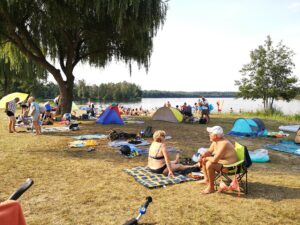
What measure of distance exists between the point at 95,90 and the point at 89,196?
76.0 meters

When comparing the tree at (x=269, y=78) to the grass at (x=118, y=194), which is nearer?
the grass at (x=118, y=194)

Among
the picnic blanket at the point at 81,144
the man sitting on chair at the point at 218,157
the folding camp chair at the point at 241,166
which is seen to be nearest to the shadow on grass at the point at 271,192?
the folding camp chair at the point at 241,166

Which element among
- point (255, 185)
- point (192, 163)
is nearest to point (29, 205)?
point (192, 163)

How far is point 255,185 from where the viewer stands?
5418 mm

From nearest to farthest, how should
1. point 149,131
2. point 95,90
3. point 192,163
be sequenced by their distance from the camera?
point 192,163 → point 149,131 → point 95,90

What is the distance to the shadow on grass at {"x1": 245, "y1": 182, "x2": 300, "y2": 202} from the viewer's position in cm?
479

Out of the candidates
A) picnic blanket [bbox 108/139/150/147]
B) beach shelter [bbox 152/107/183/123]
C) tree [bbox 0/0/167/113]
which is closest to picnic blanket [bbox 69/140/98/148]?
picnic blanket [bbox 108/139/150/147]

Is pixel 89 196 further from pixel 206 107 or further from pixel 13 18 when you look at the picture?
pixel 206 107

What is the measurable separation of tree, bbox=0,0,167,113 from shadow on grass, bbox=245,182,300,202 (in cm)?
904

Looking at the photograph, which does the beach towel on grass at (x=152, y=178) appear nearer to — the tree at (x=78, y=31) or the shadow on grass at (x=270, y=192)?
the shadow on grass at (x=270, y=192)

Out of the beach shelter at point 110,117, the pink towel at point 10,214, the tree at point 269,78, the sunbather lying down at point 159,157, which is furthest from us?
the tree at point 269,78

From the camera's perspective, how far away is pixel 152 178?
5.61 meters

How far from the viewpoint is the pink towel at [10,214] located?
73.6 inches

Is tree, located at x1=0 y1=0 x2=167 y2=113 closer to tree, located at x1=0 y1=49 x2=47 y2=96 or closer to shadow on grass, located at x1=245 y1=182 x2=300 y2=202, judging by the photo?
tree, located at x1=0 y1=49 x2=47 y2=96
